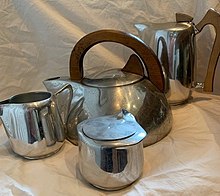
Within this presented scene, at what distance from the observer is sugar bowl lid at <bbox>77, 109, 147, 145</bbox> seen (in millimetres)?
464

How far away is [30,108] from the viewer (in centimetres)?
53

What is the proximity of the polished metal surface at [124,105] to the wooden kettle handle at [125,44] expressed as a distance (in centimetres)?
3

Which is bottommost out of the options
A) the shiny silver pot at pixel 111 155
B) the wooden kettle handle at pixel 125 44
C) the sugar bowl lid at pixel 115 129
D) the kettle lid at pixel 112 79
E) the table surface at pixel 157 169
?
the table surface at pixel 157 169

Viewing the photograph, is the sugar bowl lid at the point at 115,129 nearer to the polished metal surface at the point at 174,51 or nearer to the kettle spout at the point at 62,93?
the kettle spout at the point at 62,93

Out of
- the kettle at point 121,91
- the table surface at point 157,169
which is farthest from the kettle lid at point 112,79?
the table surface at point 157,169

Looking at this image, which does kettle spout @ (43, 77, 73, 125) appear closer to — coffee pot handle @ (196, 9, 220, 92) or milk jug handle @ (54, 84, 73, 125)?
milk jug handle @ (54, 84, 73, 125)

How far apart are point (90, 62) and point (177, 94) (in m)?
0.21

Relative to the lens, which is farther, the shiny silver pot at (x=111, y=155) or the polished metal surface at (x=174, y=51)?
the polished metal surface at (x=174, y=51)

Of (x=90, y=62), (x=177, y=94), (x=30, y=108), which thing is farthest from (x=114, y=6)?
(x=30, y=108)

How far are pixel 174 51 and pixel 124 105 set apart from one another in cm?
18

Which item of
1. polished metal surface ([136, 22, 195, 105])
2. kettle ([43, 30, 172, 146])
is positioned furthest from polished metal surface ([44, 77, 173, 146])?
polished metal surface ([136, 22, 195, 105])

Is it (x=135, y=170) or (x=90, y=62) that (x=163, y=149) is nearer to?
(x=135, y=170)

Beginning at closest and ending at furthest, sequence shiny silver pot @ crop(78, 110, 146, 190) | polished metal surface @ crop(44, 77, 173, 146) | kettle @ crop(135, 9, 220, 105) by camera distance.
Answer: shiny silver pot @ crop(78, 110, 146, 190) < polished metal surface @ crop(44, 77, 173, 146) < kettle @ crop(135, 9, 220, 105)

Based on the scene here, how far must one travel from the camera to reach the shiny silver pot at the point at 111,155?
46 centimetres
